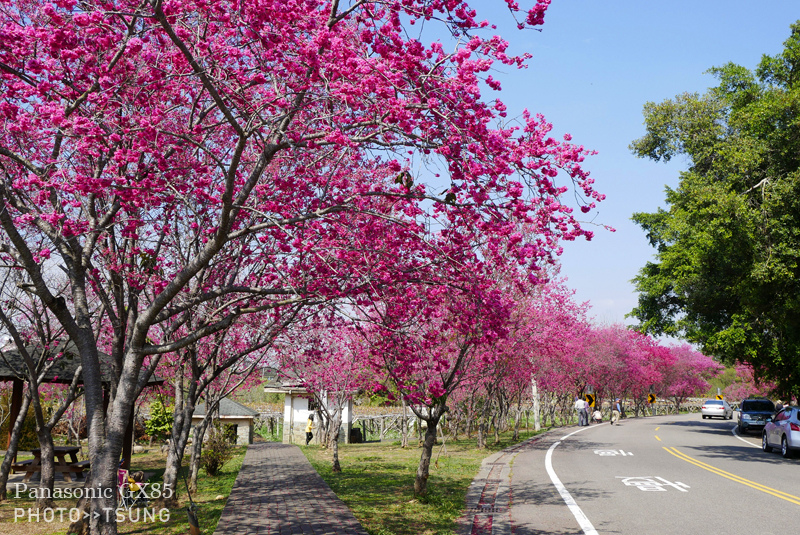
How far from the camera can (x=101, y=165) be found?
899 centimetres

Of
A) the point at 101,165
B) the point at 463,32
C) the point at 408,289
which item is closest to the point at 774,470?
the point at 408,289

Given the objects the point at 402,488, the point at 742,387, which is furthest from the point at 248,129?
the point at 742,387

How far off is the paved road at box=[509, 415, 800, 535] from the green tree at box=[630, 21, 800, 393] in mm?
5063

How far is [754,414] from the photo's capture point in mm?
30516

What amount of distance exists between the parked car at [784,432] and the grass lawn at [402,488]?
30.2 ft

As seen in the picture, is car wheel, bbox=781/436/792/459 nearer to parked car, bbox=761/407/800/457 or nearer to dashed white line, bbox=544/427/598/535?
parked car, bbox=761/407/800/457

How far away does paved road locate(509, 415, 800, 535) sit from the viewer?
359 inches

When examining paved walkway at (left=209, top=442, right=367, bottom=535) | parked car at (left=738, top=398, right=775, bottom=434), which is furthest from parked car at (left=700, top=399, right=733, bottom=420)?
paved walkway at (left=209, top=442, right=367, bottom=535)

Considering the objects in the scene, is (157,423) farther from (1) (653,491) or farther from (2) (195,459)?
(1) (653,491)

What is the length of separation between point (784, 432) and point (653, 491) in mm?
9835

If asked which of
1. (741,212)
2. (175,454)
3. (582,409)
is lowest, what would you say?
(582,409)

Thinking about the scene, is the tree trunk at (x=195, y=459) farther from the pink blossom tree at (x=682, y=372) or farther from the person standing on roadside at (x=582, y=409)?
the pink blossom tree at (x=682, y=372)

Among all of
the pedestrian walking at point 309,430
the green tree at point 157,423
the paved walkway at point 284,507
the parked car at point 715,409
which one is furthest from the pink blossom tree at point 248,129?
the parked car at point 715,409

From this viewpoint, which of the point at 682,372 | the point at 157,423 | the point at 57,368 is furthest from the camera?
the point at 682,372
